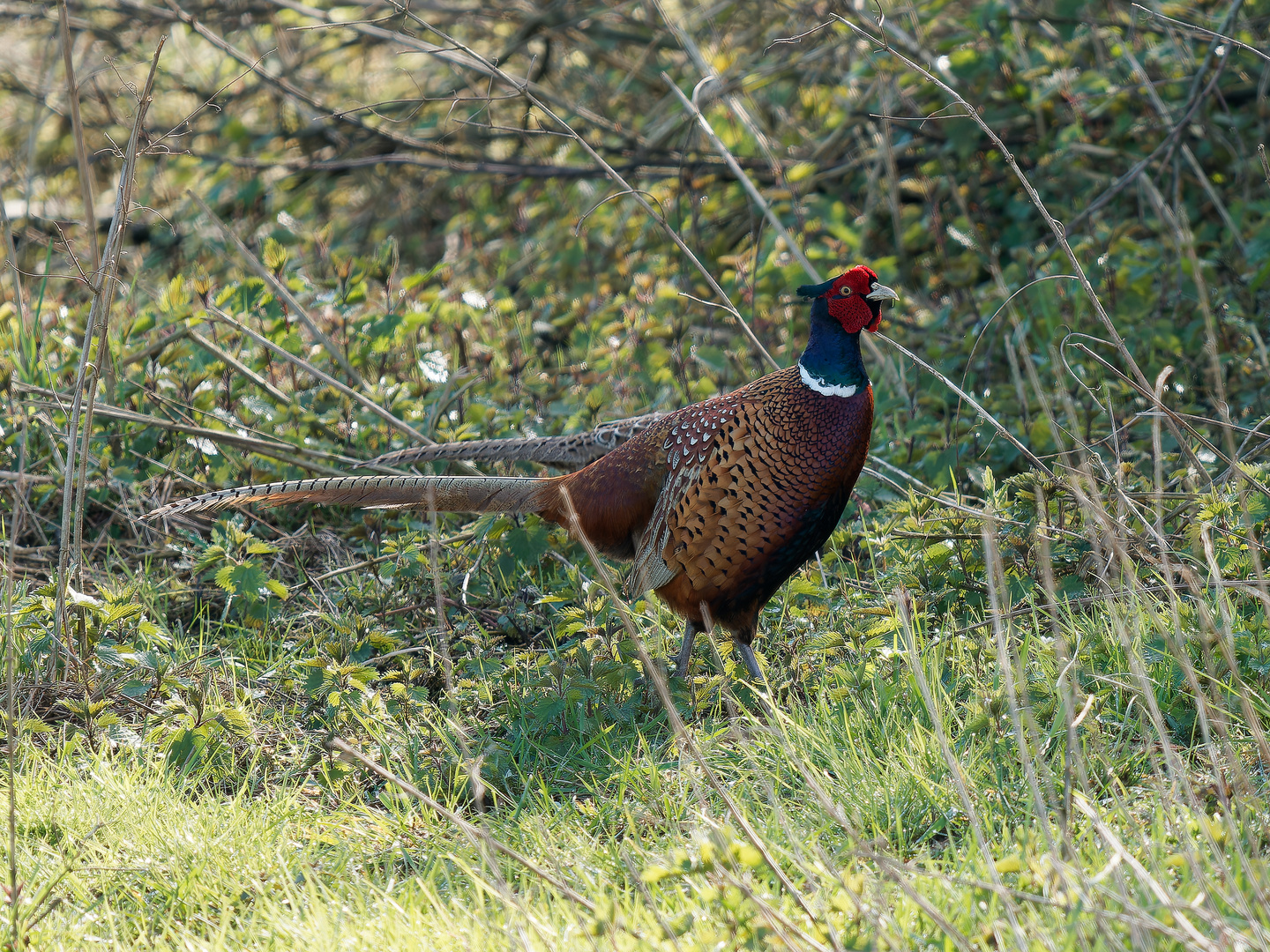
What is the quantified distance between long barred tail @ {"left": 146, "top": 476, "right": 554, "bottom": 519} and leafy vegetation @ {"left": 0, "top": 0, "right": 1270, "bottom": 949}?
0.14 meters

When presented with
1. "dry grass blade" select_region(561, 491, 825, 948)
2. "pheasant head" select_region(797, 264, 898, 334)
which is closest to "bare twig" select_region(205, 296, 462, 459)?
"pheasant head" select_region(797, 264, 898, 334)

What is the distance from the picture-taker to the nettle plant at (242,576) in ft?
9.74

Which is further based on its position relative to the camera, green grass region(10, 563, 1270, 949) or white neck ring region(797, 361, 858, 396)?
white neck ring region(797, 361, 858, 396)

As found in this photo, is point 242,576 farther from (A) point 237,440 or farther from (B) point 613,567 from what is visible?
(B) point 613,567

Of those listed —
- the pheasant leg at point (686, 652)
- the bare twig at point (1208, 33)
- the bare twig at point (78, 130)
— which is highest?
the bare twig at point (1208, 33)

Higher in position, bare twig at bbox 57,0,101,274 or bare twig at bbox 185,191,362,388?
bare twig at bbox 57,0,101,274

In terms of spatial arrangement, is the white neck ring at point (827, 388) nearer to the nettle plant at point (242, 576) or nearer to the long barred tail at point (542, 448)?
the long barred tail at point (542, 448)

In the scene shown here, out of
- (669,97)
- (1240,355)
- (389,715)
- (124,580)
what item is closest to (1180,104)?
(1240,355)

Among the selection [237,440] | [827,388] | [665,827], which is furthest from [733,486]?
[237,440]

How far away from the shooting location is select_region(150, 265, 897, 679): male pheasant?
9.09ft

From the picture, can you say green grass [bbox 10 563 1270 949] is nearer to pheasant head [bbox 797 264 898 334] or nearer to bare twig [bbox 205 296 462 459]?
pheasant head [bbox 797 264 898 334]

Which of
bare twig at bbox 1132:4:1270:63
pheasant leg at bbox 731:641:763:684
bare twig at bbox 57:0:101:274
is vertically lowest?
pheasant leg at bbox 731:641:763:684

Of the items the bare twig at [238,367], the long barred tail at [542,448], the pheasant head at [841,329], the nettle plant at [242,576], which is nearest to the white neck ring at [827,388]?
the pheasant head at [841,329]

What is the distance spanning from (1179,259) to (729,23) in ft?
9.76
